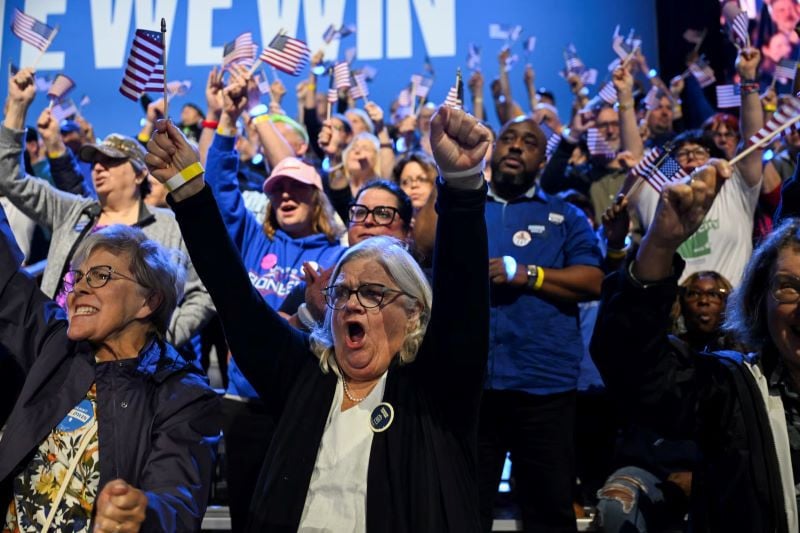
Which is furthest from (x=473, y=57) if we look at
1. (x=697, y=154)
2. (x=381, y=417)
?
(x=381, y=417)

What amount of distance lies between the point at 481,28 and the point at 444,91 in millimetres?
697

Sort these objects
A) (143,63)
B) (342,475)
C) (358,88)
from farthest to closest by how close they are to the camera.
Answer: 1. (358,88)
2. (143,63)
3. (342,475)

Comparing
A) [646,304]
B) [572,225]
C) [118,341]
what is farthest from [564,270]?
[118,341]

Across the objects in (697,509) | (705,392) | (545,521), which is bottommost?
(545,521)

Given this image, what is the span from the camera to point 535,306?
11.2ft

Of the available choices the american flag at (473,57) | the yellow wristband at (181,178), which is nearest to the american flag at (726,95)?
the american flag at (473,57)

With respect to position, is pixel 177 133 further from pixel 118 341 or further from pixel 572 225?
pixel 572 225

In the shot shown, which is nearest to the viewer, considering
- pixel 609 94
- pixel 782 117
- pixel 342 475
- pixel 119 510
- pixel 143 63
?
pixel 119 510

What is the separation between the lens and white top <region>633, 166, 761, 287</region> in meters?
4.12

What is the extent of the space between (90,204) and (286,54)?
4.29 ft

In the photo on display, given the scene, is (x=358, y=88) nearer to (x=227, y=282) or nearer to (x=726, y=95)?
(x=726, y=95)

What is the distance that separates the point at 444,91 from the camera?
764 centimetres

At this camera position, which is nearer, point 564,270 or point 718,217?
point 564,270

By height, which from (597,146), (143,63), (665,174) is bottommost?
(665,174)
